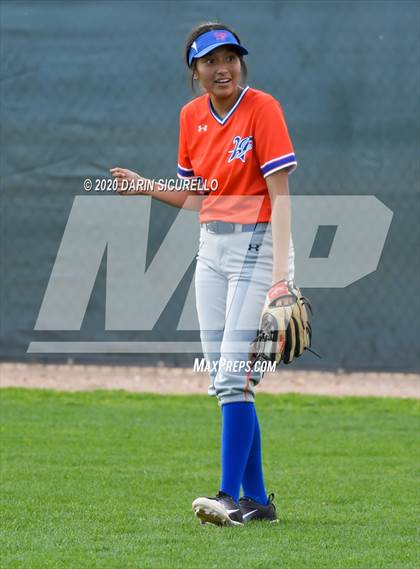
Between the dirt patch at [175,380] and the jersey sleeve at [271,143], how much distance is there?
4127 millimetres

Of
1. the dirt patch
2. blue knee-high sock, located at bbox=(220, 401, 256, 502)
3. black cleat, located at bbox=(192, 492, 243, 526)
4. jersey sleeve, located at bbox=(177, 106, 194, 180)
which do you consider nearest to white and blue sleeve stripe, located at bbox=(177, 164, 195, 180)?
jersey sleeve, located at bbox=(177, 106, 194, 180)

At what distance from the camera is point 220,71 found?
425 centimetres

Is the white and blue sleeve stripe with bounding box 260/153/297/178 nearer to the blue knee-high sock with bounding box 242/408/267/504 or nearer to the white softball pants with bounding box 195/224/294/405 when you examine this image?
the white softball pants with bounding box 195/224/294/405

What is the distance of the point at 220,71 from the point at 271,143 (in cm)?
31

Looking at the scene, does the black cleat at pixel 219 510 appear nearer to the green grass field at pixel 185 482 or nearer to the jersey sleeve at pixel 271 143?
the green grass field at pixel 185 482

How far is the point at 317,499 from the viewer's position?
486 centimetres

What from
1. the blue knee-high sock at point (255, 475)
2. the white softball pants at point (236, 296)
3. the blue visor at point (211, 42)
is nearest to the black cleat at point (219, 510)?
the blue knee-high sock at point (255, 475)

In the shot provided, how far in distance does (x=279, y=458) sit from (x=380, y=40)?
11.3 feet

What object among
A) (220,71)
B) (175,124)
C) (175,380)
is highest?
(175,124)

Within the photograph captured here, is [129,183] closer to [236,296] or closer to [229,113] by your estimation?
[229,113]

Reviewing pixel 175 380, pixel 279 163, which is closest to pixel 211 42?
pixel 279 163

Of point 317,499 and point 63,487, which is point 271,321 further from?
point 63,487

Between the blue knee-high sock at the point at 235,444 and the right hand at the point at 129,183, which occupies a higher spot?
the right hand at the point at 129,183

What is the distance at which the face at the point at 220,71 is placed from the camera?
14.0 feet
